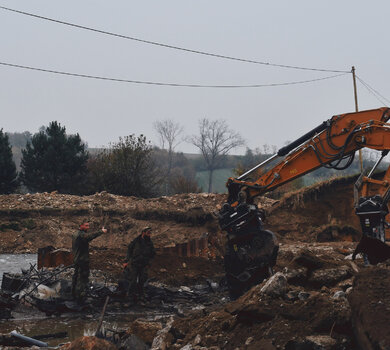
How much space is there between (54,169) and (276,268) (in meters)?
24.0

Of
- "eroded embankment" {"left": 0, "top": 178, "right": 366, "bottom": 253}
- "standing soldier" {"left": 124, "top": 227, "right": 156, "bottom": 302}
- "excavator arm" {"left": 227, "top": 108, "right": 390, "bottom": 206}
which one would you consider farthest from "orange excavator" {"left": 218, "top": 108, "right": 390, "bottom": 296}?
"eroded embankment" {"left": 0, "top": 178, "right": 366, "bottom": 253}

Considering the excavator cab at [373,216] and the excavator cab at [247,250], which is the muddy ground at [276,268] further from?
the excavator cab at [247,250]

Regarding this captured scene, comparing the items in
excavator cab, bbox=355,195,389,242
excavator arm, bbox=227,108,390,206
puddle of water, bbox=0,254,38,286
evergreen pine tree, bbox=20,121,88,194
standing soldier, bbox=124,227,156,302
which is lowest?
puddle of water, bbox=0,254,38,286

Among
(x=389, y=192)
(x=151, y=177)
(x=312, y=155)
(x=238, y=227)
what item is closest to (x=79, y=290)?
(x=238, y=227)

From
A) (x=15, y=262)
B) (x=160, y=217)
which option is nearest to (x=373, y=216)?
(x=15, y=262)

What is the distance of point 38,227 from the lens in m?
27.4

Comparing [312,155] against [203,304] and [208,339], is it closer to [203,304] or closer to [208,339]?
[203,304]

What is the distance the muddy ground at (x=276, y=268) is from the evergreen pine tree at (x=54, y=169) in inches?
187

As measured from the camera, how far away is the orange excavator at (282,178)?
33.6ft

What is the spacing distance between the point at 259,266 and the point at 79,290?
12.9 feet

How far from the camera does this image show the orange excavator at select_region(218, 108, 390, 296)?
10.2 m

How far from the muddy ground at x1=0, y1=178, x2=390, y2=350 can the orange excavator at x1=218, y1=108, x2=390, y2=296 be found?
1.34 m

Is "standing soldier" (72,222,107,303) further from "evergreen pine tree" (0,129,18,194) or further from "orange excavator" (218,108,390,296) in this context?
"evergreen pine tree" (0,129,18,194)

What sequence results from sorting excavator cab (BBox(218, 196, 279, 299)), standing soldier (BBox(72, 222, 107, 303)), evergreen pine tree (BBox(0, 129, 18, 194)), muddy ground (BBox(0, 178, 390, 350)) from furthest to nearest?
evergreen pine tree (BBox(0, 129, 18, 194)) → standing soldier (BBox(72, 222, 107, 303)) → excavator cab (BBox(218, 196, 279, 299)) → muddy ground (BBox(0, 178, 390, 350))
